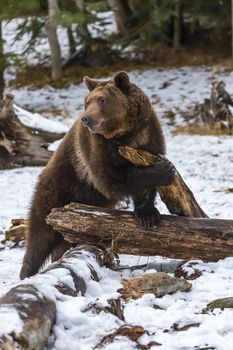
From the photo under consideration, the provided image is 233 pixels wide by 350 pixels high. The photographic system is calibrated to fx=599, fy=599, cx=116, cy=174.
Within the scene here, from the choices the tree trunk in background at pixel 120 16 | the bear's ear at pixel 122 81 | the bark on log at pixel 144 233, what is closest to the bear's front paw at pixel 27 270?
the bark on log at pixel 144 233

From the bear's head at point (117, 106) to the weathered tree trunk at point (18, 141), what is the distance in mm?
5569

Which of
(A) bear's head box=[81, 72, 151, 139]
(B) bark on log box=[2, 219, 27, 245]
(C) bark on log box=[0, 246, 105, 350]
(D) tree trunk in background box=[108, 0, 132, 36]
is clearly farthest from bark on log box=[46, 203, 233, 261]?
(D) tree trunk in background box=[108, 0, 132, 36]

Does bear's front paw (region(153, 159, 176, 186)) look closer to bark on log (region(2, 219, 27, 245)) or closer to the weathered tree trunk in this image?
bark on log (region(2, 219, 27, 245))

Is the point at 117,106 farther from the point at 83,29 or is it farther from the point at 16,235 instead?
the point at 83,29

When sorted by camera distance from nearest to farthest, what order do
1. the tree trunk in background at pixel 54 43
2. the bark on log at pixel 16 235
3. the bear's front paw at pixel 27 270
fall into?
the bear's front paw at pixel 27 270 → the bark on log at pixel 16 235 → the tree trunk in background at pixel 54 43

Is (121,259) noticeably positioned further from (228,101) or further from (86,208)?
(228,101)

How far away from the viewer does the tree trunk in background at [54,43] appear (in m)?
22.1

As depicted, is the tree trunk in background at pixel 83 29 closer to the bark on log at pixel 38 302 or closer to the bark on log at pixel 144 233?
the bark on log at pixel 144 233

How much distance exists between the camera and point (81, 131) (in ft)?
18.6

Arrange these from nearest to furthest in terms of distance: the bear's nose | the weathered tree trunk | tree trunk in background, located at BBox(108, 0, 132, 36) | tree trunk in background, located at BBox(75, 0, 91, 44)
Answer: the bear's nose → the weathered tree trunk → tree trunk in background, located at BBox(75, 0, 91, 44) → tree trunk in background, located at BBox(108, 0, 132, 36)

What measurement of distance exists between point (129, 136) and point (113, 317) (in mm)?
1926

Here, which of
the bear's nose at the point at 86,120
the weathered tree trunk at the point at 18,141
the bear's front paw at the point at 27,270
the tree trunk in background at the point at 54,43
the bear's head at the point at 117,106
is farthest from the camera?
the tree trunk in background at the point at 54,43

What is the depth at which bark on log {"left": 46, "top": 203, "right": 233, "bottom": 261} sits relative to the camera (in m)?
5.34

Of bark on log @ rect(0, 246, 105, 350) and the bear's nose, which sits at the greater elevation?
the bear's nose
